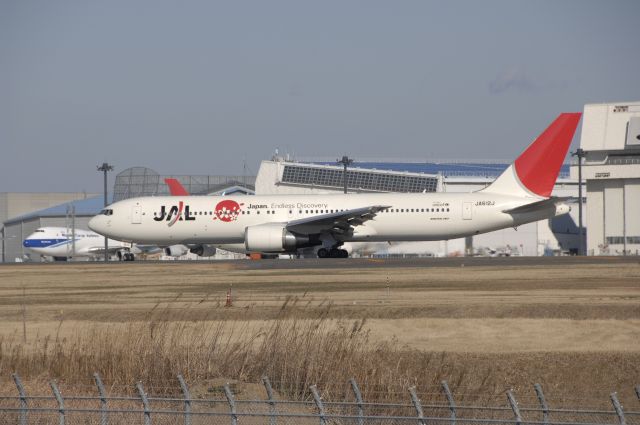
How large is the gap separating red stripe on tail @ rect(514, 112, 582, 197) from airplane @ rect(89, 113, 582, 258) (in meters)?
0.05

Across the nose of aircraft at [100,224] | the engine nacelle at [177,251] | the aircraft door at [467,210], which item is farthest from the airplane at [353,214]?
the engine nacelle at [177,251]

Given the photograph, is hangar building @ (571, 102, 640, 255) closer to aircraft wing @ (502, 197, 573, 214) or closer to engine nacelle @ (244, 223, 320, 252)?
aircraft wing @ (502, 197, 573, 214)

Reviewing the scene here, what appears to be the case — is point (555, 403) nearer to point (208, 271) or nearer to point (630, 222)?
point (208, 271)

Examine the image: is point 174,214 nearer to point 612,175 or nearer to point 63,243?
point 612,175

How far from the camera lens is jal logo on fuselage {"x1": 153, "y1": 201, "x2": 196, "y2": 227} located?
52.8 meters

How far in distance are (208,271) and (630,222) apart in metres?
45.9

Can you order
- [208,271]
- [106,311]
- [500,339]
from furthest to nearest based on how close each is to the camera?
[208,271]
[106,311]
[500,339]

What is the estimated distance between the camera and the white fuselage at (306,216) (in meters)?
50.4

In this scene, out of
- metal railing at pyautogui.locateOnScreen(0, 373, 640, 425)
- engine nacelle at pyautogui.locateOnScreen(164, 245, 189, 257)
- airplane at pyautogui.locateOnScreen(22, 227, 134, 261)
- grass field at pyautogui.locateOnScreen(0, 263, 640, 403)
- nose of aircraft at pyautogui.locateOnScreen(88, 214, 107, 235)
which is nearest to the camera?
metal railing at pyautogui.locateOnScreen(0, 373, 640, 425)

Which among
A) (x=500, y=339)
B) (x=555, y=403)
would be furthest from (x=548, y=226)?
(x=555, y=403)

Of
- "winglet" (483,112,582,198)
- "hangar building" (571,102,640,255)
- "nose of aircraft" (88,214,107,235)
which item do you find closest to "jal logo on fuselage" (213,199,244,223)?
"nose of aircraft" (88,214,107,235)

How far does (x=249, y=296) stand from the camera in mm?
30203

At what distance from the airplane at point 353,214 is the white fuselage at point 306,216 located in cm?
5

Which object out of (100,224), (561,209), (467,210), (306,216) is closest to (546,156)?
(561,209)
